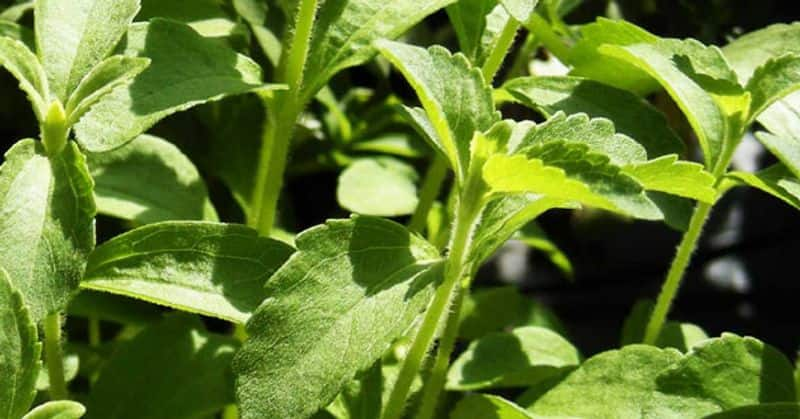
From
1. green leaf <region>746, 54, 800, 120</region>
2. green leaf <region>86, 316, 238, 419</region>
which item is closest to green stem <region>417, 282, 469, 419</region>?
green leaf <region>86, 316, 238, 419</region>

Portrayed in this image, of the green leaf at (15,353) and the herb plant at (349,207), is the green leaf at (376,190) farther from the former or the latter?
the green leaf at (15,353)

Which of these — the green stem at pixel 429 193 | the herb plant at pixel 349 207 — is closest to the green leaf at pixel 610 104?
the herb plant at pixel 349 207

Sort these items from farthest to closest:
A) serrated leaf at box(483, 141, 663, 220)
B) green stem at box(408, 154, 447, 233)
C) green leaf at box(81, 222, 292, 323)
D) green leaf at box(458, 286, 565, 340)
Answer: green leaf at box(458, 286, 565, 340) → green stem at box(408, 154, 447, 233) → green leaf at box(81, 222, 292, 323) → serrated leaf at box(483, 141, 663, 220)

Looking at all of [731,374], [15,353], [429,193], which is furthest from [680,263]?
[15,353]

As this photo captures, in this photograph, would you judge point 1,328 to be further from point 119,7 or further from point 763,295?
point 763,295

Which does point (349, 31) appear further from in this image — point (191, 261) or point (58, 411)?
point (58, 411)

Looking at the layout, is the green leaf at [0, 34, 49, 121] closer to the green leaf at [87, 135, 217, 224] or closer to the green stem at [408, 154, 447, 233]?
the green leaf at [87, 135, 217, 224]
